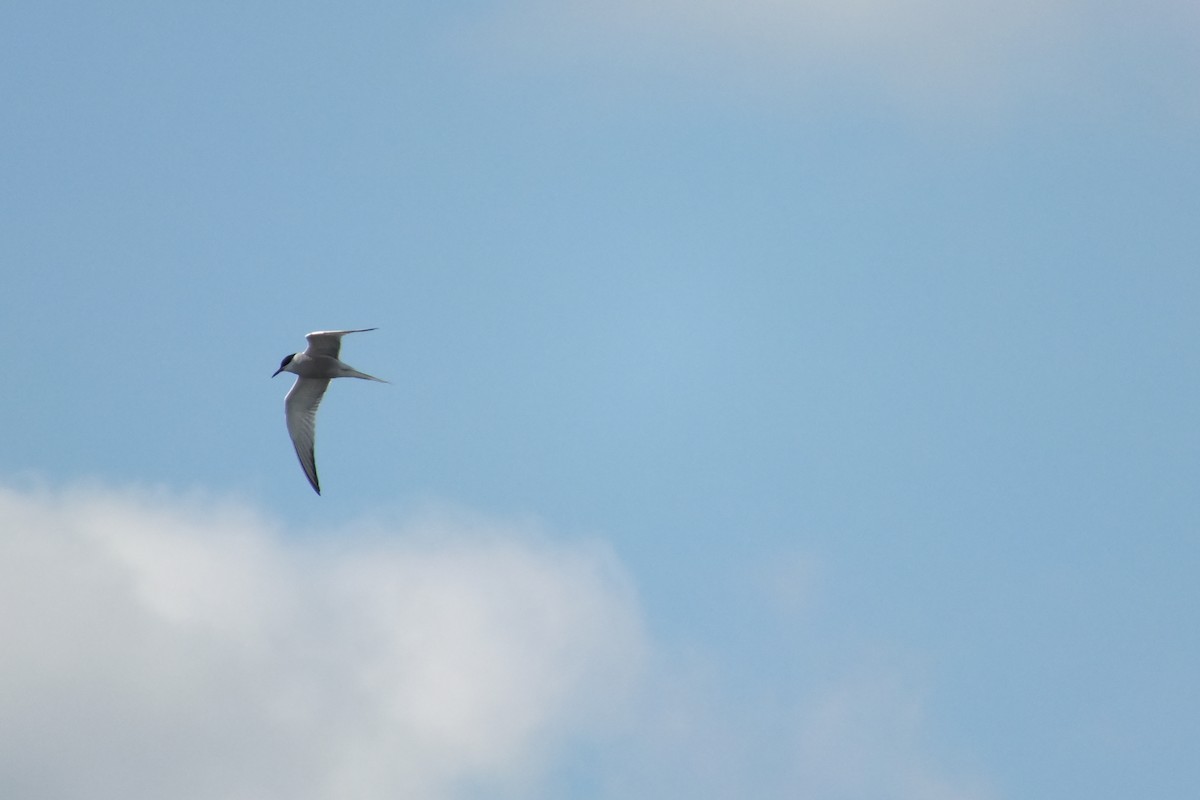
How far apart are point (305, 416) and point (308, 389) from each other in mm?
791

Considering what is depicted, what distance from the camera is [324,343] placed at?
140ft

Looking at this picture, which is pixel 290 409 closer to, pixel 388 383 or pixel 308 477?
pixel 308 477

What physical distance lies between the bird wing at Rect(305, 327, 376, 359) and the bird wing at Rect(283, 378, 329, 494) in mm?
1610

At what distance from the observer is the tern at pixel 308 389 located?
1713 inches

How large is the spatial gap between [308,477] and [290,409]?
200 centimetres

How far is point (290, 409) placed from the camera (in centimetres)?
4488

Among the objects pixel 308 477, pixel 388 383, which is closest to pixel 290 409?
pixel 308 477

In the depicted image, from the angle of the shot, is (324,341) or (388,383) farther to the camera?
(324,341)

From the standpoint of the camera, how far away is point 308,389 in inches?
1766

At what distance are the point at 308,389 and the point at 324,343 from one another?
2.55m

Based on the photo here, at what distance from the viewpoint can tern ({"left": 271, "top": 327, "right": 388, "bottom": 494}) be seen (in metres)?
43.5

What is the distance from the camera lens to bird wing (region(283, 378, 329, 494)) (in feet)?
147

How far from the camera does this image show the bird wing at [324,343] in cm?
4228

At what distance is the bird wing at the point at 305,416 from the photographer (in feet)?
147
